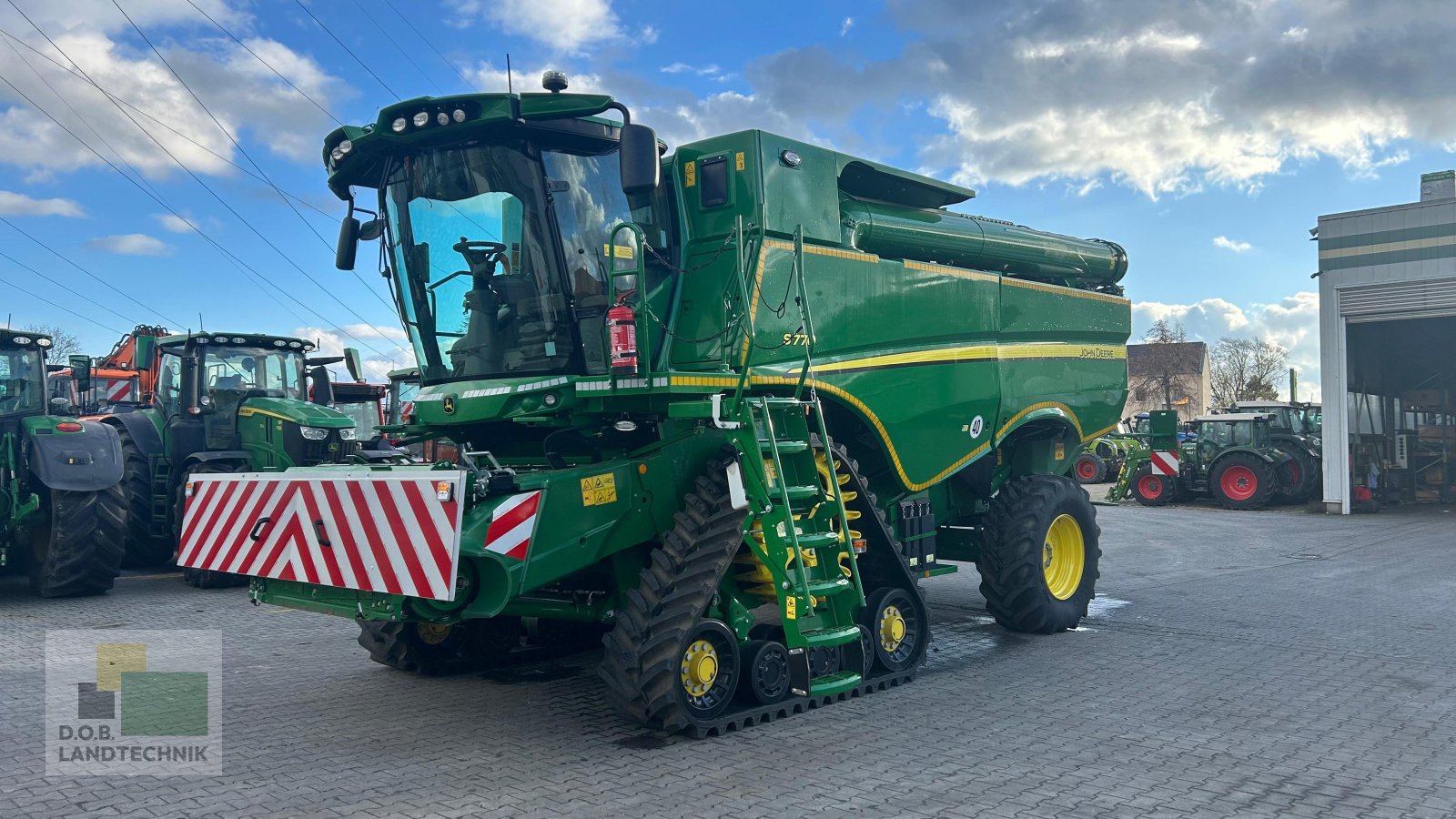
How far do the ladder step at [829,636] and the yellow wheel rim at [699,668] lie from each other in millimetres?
542

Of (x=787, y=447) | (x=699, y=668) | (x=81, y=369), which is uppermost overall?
(x=81, y=369)

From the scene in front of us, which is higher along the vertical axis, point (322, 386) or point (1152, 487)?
point (322, 386)

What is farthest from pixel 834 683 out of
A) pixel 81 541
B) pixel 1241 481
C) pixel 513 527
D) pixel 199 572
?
pixel 1241 481

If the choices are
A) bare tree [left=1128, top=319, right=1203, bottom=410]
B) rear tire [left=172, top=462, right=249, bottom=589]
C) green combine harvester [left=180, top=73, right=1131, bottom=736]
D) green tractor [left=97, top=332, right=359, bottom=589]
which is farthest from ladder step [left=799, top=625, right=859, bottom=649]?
bare tree [left=1128, top=319, right=1203, bottom=410]

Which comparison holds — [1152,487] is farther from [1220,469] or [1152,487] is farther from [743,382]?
[743,382]

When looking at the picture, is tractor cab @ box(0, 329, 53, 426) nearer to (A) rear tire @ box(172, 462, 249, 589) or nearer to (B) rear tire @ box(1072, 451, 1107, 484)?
(A) rear tire @ box(172, 462, 249, 589)

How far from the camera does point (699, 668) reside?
5508mm

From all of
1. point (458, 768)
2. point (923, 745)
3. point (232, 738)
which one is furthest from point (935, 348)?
point (232, 738)

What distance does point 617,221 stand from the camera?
20.3 ft

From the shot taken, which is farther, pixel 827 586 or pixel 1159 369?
pixel 1159 369

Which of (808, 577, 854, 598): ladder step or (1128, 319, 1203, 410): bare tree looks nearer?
(808, 577, 854, 598): ladder step

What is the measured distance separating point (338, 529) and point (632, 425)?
1.65m

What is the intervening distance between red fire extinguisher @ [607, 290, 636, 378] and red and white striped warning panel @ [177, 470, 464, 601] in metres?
1.01

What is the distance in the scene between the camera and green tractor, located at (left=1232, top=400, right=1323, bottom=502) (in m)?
21.9
